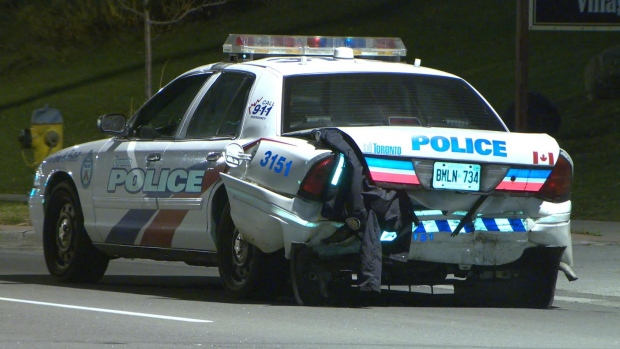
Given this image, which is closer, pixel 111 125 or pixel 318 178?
pixel 318 178

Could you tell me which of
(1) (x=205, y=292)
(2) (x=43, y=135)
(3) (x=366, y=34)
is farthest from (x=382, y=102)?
(3) (x=366, y=34)

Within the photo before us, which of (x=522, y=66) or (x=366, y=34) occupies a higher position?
(x=522, y=66)

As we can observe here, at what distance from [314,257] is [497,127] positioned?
6.09 feet

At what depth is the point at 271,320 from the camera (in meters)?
7.12

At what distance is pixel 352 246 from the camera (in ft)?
24.4

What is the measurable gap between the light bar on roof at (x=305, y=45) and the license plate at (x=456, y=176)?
2035mm

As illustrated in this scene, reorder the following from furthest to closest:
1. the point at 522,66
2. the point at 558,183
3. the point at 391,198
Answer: the point at 522,66 < the point at 558,183 < the point at 391,198

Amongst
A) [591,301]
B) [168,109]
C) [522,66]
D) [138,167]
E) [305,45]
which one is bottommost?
[591,301]

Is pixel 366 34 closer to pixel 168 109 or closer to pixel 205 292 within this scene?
pixel 168 109

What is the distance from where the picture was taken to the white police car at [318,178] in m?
7.39

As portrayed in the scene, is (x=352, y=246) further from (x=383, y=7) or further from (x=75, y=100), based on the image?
(x=383, y=7)

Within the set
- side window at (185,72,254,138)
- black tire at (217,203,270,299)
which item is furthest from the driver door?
black tire at (217,203,270,299)

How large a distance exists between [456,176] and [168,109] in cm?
280

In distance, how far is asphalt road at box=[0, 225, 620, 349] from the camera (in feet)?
20.9
